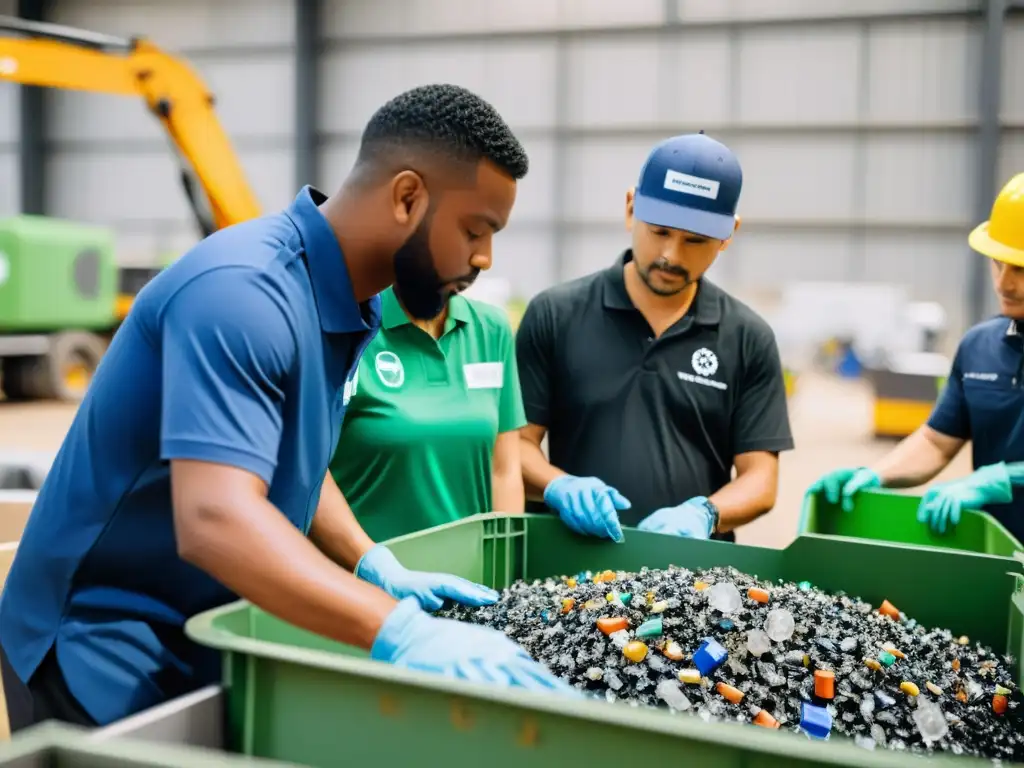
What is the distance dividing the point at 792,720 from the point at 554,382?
36.9 inches

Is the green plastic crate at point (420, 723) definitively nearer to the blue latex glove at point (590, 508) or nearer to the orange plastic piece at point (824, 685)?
the orange plastic piece at point (824, 685)

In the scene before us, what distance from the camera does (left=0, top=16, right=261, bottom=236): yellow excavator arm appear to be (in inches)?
214

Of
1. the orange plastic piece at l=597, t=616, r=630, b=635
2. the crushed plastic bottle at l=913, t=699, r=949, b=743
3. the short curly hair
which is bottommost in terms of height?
the crushed plastic bottle at l=913, t=699, r=949, b=743

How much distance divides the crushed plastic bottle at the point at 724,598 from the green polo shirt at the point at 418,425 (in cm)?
47

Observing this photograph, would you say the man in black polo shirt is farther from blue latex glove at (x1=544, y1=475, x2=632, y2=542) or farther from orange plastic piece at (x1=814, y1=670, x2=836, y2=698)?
orange plastic piece at (x1=814, y1=670, x2=836, y2=698)

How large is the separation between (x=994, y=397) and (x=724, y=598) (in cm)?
105

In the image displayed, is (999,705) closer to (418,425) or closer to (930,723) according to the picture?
(930,723)

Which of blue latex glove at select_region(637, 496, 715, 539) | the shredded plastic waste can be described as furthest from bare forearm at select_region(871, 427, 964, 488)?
the shredded plastic waste

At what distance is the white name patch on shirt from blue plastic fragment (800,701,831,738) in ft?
2.31

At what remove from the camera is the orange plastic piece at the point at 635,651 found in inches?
39.1

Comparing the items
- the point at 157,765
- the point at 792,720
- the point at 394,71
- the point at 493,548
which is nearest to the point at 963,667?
the point at 792,720

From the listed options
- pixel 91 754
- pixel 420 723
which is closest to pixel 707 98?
pixel 420 723

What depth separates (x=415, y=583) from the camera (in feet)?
3.61

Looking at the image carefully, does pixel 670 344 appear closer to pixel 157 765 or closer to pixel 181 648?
pixel 181 648
